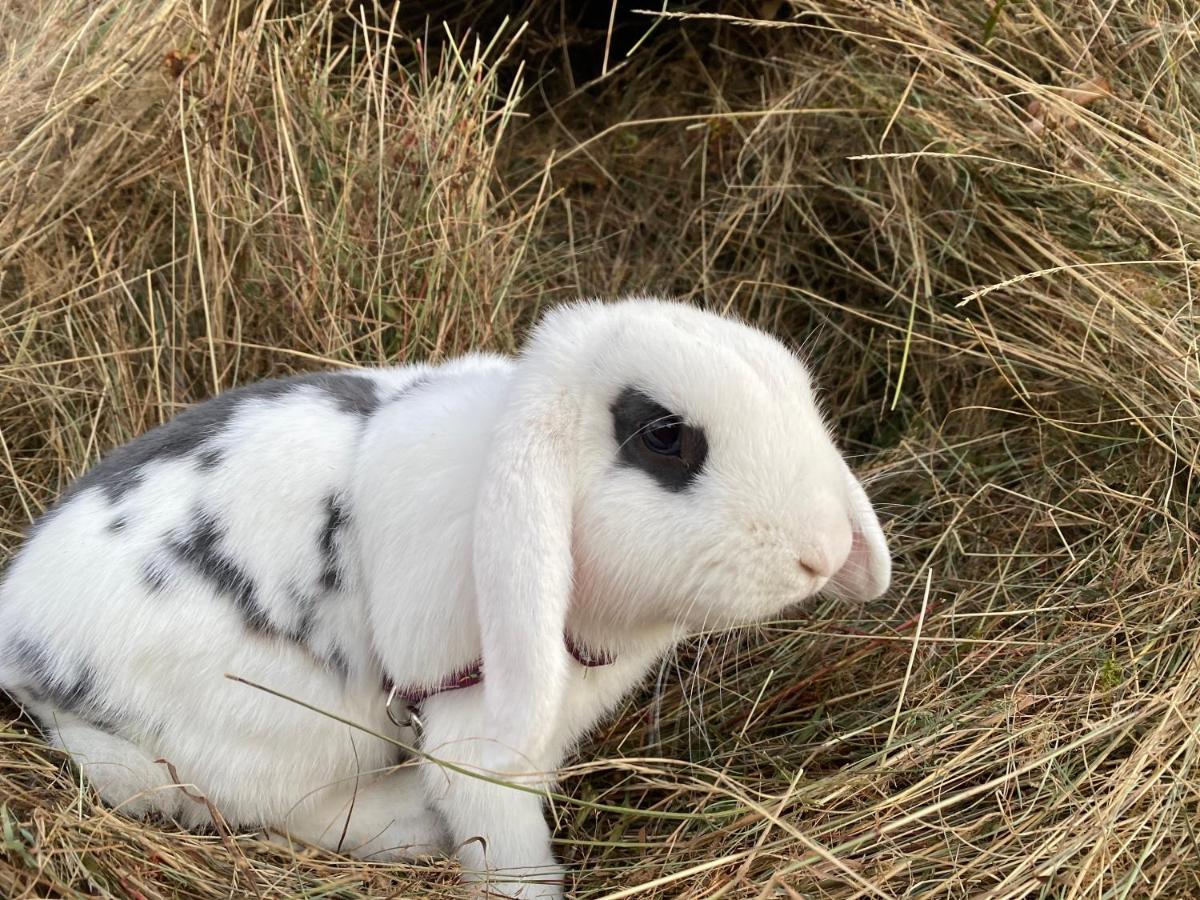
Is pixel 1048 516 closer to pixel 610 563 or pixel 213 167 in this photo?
pixel 610 563

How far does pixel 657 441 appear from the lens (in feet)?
7.71

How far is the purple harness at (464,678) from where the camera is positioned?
103 inches

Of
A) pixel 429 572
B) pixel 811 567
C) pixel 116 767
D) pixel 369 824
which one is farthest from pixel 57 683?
pixel 811 567

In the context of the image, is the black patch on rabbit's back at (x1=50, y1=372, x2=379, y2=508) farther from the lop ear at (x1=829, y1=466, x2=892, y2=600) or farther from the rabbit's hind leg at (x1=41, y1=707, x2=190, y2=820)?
the lop ear at (x1=829, y1=466, x2=892, y2=600)

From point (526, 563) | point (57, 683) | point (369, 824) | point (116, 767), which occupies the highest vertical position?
point (526, 563)

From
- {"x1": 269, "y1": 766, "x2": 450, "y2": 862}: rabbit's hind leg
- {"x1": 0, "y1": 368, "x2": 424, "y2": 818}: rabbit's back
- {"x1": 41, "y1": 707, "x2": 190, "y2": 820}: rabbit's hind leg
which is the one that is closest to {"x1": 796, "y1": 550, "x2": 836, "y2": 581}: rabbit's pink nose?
{"x1": 0, "y1": 368, "x2": 424, "y2": 818}: rabbit's back

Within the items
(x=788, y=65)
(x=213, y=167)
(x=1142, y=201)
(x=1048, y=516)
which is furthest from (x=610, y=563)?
(x=788, y=65)

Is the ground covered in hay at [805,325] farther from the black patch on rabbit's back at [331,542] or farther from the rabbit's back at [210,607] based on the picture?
the black patch on rabbit's back at [331,542]

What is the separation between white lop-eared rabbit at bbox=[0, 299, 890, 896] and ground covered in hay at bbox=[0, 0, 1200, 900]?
0.18 m

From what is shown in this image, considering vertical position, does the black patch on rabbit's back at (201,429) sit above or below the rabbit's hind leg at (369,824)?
above

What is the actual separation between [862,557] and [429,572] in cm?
98

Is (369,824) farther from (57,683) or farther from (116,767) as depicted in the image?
(57,683)

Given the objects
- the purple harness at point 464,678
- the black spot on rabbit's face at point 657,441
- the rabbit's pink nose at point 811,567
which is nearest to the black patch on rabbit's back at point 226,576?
the purple harness at point 464,678

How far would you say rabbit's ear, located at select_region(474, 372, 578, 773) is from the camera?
2.25m
